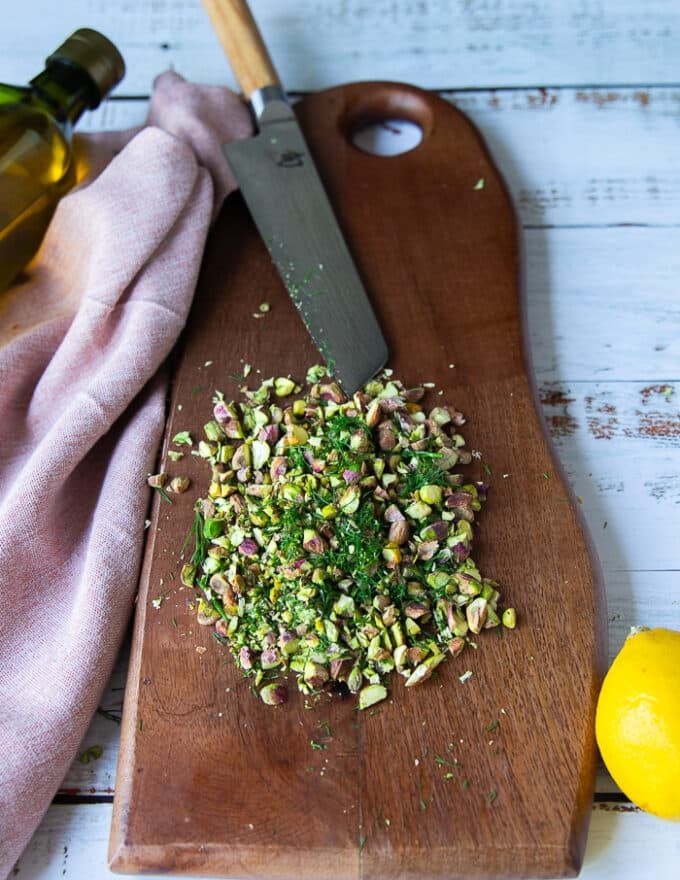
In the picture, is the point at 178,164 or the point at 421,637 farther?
the point at 178,164

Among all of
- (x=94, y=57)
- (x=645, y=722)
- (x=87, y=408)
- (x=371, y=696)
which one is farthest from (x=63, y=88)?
(x=645, y=722)

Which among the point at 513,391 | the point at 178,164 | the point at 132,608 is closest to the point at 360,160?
the point at 178,164

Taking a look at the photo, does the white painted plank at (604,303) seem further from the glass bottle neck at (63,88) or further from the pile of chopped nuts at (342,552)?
the glass bottle neck at (63,88)

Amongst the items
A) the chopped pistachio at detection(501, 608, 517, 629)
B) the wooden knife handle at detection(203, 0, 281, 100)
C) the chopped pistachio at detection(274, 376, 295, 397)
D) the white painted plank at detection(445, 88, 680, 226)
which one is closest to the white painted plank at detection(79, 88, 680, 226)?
the white painted plank at detection(445, 88, 680, 226)

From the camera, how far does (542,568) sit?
3.09ft

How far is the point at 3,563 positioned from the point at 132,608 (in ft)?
0.48

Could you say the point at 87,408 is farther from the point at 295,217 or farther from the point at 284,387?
the point at 295,217

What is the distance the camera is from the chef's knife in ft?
3.52

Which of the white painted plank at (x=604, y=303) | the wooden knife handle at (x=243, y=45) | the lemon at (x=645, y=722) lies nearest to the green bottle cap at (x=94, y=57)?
the wooden knife handle at (x=243, y=45)

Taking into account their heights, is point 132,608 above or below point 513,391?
below

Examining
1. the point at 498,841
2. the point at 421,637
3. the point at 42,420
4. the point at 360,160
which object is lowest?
the point at 498,841

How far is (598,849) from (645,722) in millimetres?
192

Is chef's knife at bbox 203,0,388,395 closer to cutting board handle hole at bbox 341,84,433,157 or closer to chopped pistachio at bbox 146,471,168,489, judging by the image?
cutting board handle hole at bbox 341,84,433,157

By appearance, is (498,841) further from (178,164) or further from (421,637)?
(178,164)
